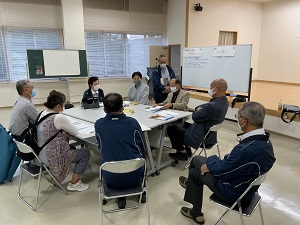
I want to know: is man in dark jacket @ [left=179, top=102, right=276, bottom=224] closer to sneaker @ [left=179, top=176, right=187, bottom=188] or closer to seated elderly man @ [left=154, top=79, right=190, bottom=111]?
sneaker @ [left=179, top=176, right=187, bottom=188]

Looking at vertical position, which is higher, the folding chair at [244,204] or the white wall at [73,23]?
the white wall at [73,23]

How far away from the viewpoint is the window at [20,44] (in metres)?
6.65

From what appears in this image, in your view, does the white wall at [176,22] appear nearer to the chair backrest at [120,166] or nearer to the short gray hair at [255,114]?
the short gray hair at [255,114]

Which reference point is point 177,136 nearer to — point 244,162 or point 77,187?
point 77,187

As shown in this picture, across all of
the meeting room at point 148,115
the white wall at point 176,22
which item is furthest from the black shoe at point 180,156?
the white wall at point 176,22

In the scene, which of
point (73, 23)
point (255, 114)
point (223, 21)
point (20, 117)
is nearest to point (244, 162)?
point (255, 114)

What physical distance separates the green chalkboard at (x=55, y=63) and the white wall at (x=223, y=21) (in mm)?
3395

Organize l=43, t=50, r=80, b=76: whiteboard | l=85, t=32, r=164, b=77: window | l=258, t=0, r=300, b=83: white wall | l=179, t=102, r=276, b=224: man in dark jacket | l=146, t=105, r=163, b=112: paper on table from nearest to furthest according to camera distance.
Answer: l=179, t=102, r=276, b=224: man in dark jacket
l=146, t=105, r=163, b=112: paper on table
l=43, t=50, r=80, b=76: whiteboard
l=85, t=32, r=164, b=77: window
l=258, t=0, r=300, b=83: white wall

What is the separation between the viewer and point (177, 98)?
375 cm

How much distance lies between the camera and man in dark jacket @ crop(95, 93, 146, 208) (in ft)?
6.56

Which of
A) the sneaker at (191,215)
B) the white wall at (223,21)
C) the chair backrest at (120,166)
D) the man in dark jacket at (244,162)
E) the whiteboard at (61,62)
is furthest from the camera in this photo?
the white wall at (223,21)

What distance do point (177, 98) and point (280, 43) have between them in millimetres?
6727

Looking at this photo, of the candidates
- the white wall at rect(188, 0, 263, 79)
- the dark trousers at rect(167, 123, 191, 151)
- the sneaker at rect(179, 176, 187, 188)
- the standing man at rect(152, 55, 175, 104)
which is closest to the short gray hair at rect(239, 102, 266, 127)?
the sneaker at rect(179, 176, 187, 188)

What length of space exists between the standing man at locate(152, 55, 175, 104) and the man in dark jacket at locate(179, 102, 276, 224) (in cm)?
308
